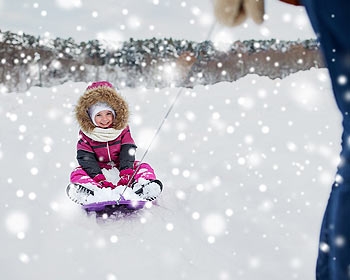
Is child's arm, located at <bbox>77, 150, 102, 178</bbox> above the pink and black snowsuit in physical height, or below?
below

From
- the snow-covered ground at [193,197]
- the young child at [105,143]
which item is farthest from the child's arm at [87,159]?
the snow-covered ground at [193,197]

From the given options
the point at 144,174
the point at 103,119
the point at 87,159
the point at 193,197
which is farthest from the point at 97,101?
the point at 193,197

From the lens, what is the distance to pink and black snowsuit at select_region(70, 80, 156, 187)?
1.98m

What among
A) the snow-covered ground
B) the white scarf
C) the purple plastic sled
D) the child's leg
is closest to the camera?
the snow-covered ground

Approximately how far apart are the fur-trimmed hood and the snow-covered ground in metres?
0.30

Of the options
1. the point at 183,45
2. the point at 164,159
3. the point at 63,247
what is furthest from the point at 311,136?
the point at 183,45

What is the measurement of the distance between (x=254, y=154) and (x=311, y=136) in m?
0.39

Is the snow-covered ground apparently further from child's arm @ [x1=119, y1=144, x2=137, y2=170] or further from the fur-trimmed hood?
the fur-trimmed hood

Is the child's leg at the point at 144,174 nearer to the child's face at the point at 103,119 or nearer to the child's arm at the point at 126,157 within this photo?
the child's arm at the point at 126,157

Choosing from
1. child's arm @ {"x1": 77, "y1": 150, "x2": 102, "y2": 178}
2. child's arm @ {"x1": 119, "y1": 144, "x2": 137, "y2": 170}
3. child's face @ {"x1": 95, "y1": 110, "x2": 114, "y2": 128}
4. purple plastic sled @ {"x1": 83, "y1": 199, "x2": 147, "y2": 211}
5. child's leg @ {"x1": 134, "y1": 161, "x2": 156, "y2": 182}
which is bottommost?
purple plastic sled @ {"x1": 83, "y1": 199, "x2": 147, "y2": 211}

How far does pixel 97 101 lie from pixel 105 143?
0.17 meters

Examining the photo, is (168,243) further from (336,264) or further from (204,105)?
(204,105)

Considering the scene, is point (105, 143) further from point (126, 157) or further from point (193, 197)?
A: point (193, 197)

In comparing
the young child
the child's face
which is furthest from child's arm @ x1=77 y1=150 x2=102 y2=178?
the child's face
